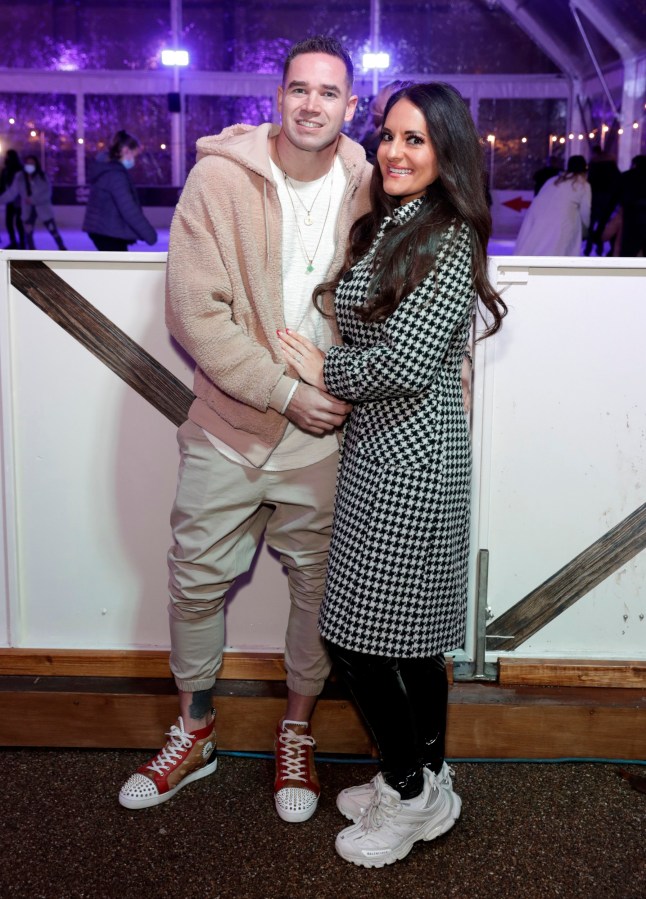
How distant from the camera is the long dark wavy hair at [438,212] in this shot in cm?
167

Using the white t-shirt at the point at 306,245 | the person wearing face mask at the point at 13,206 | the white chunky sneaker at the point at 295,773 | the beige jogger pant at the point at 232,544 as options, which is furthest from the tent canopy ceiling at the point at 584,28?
the white chunky sneaker at the point at 295,773

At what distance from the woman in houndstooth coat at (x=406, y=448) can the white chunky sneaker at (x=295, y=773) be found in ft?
0.46

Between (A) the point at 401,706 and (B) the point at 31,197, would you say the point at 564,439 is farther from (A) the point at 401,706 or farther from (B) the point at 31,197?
(B) the point at 31,197

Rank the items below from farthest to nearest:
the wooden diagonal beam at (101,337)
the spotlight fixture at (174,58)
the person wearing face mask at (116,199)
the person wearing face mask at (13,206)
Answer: the spotlight fixture at (174,58)
the person wearing face mask at (13,206)
the person wearing face mask at (116,199)
the wooden diagonal beam at (101,337)

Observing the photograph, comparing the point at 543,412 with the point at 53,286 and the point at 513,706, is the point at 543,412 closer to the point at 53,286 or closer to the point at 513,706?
the point at 513,706

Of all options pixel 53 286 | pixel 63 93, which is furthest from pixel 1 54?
pixel 53 286

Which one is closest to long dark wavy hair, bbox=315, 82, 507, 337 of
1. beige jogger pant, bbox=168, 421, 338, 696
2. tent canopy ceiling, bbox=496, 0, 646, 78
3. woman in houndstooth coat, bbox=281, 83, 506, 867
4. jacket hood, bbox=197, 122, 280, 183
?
woman in houndstooth coat, bbox=281, 83, 506, 867

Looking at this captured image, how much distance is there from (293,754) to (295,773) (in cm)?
5

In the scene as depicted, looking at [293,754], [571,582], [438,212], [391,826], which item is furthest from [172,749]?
[438,212]

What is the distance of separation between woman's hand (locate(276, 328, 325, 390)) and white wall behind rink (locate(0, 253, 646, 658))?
39 centimetres

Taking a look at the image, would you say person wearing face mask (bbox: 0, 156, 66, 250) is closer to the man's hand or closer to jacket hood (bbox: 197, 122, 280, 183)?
jacket hood (bbox: 197, 122, 280, 183)

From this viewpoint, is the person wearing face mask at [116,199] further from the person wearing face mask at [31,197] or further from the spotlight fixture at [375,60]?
the spotlight fixture at [375,60]

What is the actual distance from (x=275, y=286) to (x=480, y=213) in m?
0.45

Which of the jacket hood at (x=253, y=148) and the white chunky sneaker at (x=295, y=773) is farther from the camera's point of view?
the white chunky sneaker at (x=295, y=773)
